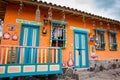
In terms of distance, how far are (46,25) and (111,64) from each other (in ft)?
19.5

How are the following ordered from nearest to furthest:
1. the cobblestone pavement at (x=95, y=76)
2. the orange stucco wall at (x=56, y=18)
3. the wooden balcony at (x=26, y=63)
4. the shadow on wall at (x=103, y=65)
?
the wooden balcony at (x=26, y=63)
the orange stucco wall at (x=56, y=18)
the cobblestone pavement at (x=95, y=76)
the shadow on wall at (x=103, y=65)

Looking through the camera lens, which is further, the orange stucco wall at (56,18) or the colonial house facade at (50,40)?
the orange stucco wall at (56,18)

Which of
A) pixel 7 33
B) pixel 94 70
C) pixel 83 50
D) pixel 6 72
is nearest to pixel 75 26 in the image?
pixel 83 50

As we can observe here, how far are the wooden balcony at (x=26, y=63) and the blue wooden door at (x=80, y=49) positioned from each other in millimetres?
2162

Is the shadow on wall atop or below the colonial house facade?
below

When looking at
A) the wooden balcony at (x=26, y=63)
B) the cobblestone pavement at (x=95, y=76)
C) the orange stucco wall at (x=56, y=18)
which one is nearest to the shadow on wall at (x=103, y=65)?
the orange stucco wall at (x=56, y=18)

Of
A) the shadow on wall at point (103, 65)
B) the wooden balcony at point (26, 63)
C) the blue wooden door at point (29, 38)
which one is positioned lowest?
the shadow on wall at point (103, 65)

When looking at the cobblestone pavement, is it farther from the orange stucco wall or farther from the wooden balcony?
the wooden balcony

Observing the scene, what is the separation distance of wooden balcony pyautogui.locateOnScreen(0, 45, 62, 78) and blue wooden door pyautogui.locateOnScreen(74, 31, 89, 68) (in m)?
2.16

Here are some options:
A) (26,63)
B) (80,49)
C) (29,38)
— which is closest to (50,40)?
(29,38)

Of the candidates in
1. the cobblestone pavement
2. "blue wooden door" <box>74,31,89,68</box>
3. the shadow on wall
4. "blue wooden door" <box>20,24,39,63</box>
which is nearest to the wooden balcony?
"blue wooden door" <box>20,24,39,63</box>

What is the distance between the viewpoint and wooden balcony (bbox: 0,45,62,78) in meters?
4.64

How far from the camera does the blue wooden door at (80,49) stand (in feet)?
25.0

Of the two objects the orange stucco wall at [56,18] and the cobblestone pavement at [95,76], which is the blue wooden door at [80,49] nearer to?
the orange stucco wall at [56,18]
